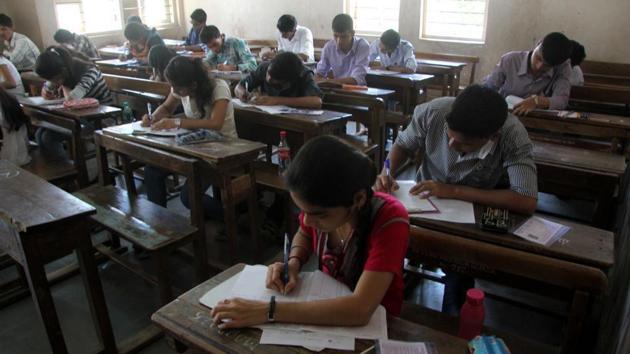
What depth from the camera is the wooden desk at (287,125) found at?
2953 mm

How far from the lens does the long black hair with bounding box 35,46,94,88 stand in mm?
3572

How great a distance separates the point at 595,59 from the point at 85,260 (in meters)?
6.65

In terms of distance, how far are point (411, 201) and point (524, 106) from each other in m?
1.85

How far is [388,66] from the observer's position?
17.6 feet

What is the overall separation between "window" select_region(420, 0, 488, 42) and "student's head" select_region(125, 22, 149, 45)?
4.11 m

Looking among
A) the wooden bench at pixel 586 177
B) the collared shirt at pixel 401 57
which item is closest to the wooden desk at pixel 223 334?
the wooden bench at pixel 586 177

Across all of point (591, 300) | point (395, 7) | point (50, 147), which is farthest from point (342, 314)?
point (395, 7)

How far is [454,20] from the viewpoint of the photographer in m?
7.08

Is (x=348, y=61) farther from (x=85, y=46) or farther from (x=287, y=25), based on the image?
(x=85, y=46)

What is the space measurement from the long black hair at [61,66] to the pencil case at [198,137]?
1669 millimetres

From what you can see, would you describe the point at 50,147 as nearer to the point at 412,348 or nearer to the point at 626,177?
the point at 412,348

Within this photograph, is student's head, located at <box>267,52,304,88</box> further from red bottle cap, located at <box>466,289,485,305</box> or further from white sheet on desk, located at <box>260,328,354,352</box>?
white sheet on desk, located at <box>260,328,354,352</box>

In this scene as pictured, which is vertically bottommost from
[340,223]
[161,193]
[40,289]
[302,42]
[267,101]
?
[161,193]

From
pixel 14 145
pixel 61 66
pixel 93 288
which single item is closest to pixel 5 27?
pixel 61 66
